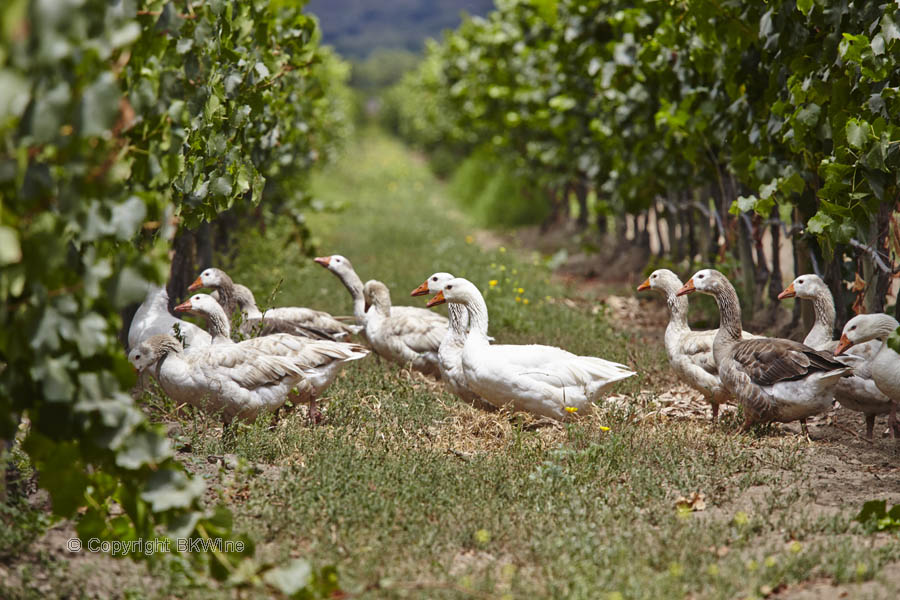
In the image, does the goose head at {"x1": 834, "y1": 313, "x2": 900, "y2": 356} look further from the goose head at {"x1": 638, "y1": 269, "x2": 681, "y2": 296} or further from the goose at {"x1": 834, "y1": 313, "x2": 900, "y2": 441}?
the goose head at {"x1": 638, "y1": 269, "x2": 681, "y2": 296}

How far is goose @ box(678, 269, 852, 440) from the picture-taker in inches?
216

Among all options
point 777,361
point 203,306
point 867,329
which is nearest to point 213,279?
point 203,306

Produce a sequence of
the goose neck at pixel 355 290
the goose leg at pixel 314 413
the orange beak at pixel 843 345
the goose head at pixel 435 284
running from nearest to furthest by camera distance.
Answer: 1. the orange beak at pixel 843 345
2. the goose leg at pixel 314 413
3. the goose head at pixel 435 284
4. the goose neck at pixel 355 290

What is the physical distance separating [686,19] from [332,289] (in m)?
5.54

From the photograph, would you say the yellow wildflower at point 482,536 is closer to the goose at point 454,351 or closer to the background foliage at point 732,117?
the goose at point 454,351

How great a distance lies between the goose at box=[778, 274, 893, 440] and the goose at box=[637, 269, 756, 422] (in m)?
0.51

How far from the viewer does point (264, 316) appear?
716 centimetres

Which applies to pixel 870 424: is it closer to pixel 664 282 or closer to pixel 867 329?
pixel 867 329

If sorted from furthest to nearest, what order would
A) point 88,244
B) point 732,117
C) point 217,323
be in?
point 732,117 → point 217,323 → point 88,244

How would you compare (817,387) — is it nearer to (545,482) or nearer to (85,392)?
(545,482)

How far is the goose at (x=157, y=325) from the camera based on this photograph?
6344 millimetres

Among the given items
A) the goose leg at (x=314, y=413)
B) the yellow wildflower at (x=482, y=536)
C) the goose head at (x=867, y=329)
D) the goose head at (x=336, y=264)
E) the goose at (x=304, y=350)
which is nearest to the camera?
the yellow wildflower at (x=482, y=536)

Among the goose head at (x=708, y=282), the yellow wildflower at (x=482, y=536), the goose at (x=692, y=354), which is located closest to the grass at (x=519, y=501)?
the yellow wildflower at (x=482, y=536)

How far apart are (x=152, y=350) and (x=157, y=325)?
1.15 meters
